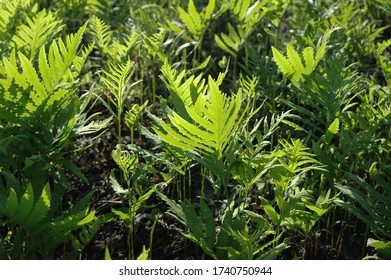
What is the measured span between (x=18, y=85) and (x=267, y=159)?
0.74 m

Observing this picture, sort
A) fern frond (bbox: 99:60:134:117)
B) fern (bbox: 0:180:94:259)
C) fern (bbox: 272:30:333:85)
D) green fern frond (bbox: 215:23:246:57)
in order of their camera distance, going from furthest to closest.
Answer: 1. green fern frond (bbox: 215:23:246:57)
2. fern (bbox: 272:30:333:85)
3. fern frond (bbox: 99:60:134:117)
4. fern (bbox: 0:180:94:259)

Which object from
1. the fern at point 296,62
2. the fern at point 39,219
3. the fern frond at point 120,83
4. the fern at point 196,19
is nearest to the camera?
the fern at point 39,219

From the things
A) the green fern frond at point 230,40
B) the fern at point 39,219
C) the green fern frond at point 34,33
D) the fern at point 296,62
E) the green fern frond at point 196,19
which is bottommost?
the fern at point 39,219

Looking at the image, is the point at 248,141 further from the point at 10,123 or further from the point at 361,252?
the point at 10,123

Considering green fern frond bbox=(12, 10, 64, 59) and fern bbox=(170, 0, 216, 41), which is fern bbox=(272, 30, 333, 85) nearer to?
fern bbox=(170, 0, 216, 41)

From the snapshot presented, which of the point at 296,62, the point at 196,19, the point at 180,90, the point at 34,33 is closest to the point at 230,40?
the point at 196,19

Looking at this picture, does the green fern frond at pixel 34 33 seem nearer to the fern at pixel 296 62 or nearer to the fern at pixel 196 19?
the fern at pixel 196 19

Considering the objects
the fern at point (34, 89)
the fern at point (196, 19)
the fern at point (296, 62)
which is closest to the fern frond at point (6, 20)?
the fern at point (34, 89)

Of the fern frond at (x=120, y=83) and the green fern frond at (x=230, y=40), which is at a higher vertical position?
the green fern frond at (x=230, y=40)

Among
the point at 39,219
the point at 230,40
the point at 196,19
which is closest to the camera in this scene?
the point at 39,219

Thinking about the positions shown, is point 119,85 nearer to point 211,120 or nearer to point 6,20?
point 211,120

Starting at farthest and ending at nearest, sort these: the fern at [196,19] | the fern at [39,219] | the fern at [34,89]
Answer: the fern at [196,19], the fern at [34,89], the fern at [39,219]

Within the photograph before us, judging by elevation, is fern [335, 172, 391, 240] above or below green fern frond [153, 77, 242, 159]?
below

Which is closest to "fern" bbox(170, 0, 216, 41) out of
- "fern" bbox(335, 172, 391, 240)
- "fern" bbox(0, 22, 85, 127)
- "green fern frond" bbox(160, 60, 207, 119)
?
"green fern frond" bbox(160, 60, 207, 119)
